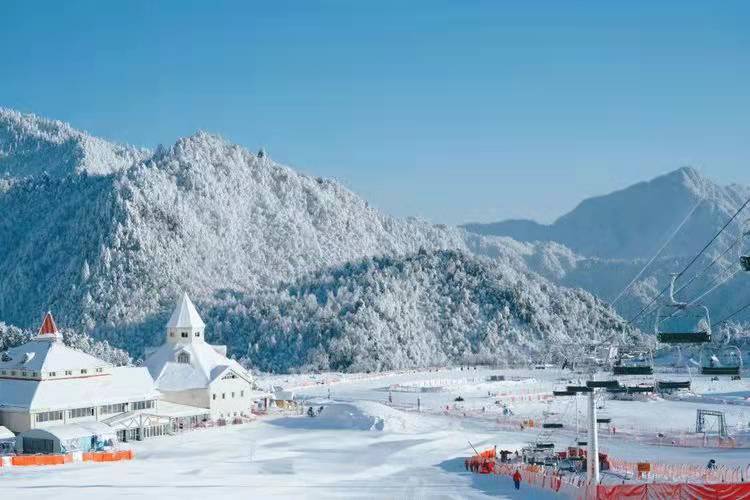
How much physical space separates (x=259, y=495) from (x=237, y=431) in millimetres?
24425

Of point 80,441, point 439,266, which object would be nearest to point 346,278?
point 439,266

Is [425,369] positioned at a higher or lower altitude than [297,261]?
lower

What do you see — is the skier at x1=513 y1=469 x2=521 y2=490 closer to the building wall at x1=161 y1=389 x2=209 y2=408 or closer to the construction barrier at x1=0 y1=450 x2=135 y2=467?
the construction barrier at x1=0 y1=450 x2=135 y2=467

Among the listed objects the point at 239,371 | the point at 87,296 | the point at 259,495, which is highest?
the point at 87,296

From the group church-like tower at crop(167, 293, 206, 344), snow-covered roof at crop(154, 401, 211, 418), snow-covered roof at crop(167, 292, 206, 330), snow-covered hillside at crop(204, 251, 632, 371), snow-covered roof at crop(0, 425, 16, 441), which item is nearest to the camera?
snow-covered roof at crop(0, 425, 16, 441)

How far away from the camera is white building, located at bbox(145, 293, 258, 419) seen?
68.8m

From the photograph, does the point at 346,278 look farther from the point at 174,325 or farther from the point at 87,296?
the point at 174,325

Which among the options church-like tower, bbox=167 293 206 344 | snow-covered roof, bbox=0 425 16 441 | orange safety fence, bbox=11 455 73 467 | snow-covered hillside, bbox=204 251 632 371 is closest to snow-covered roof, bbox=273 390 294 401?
church-like tower, bbox=167 293 206 344

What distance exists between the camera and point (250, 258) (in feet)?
609

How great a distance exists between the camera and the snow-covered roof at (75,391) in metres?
57.7

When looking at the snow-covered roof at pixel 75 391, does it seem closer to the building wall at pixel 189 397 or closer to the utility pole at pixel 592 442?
the building wall at pixel 189 397

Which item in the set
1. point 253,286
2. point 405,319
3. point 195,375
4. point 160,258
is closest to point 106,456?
point 195,375

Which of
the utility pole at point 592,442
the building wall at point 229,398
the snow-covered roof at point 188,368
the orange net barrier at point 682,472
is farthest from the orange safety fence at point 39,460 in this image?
the orange net barrier at point 682,472

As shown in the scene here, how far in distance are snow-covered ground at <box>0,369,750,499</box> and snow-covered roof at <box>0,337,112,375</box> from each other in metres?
7.43
